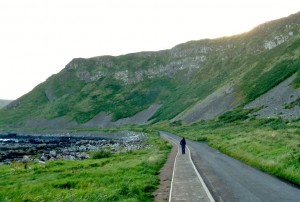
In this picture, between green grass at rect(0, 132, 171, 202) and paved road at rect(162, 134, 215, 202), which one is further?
green grass at rect(0, 132, 171, 202)

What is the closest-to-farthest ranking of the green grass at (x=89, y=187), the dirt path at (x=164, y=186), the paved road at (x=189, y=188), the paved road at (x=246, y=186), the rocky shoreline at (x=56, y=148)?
the paved road at (x=246, y=186)
the paved road at (x=189, y=188)
the green grass at (x=89, y=187)
the dirt path at (x=164, y=186)
the rocky shoreline at (x=56, y=148)

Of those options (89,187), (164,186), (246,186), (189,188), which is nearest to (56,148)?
(89,187)

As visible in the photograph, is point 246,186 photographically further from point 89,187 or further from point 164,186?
point 89,187

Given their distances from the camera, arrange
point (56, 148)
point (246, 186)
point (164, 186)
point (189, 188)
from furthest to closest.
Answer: point (56, 148), point (164, 186), point (189, 188), point (246, 186)

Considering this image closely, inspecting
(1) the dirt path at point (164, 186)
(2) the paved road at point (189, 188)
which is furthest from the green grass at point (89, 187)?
(2) the paved road at point (189, 188)

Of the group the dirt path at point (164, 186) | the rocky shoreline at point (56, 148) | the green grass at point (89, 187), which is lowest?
the rocky shoreline at point (56, 148)

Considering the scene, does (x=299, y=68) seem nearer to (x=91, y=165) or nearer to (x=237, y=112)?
(x=237, y=112)

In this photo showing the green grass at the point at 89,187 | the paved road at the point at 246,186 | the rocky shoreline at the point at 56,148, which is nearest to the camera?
the paved road at the point at 246,186

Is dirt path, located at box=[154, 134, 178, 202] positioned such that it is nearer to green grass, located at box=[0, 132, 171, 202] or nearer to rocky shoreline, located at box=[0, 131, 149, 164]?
green grass, located at box=[0, 132, 171, 202]

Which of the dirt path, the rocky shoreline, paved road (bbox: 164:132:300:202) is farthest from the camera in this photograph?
the rocky shoreline

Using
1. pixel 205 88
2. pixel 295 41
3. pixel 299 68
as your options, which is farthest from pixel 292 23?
pixel 299 68

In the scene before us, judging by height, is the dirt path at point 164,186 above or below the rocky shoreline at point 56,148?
above

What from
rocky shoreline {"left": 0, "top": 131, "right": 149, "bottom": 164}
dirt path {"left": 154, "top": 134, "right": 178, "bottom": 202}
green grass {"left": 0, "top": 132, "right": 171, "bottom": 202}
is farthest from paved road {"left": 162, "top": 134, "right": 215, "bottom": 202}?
rocky shoreline {"left": 0, "top": 131, "right": 149, "bottom": 164}

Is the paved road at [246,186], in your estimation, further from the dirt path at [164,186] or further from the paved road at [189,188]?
the dirt path at [164,186]
